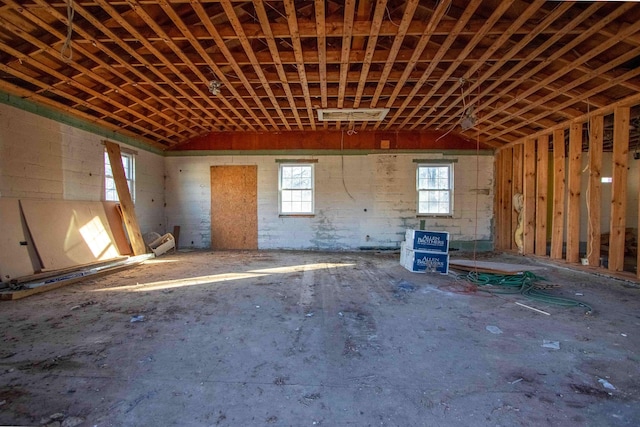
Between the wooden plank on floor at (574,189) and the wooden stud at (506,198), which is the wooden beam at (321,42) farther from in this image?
the wooden stud at (506,198)

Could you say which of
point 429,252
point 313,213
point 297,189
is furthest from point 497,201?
point 297,189

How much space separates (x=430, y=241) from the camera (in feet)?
19.0

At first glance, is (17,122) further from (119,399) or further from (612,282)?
(612,282)

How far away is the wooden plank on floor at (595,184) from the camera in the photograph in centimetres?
554

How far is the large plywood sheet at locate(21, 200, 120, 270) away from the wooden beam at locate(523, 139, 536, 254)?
30.7 feet

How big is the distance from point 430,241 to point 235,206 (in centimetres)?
554

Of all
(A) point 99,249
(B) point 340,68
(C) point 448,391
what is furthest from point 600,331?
(A) point 99,249

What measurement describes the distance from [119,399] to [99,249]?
540cm

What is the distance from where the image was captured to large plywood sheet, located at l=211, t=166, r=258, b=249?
29.2 feet

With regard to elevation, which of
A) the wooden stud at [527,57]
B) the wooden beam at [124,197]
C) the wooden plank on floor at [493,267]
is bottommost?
the wooden plank on floor at [493,267]

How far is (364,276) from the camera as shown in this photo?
5.55 meters

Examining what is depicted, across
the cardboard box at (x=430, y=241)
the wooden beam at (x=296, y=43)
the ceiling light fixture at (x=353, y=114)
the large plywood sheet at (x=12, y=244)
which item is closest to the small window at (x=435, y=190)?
the ceiling light fixture at (x=353, y=114)

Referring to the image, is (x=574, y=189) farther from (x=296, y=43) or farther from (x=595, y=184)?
(x=296, y=43)

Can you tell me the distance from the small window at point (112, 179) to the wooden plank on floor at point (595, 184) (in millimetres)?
9758
